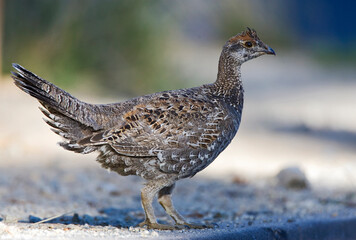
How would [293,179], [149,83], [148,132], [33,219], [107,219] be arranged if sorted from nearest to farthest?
[148,132]
[33,219]
[107,219]
[293,179]
[149,83]

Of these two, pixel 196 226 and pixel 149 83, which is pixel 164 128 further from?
pixel 149 83

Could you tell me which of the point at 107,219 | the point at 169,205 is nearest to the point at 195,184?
the point at 107,219

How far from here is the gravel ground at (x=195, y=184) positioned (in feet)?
20.4

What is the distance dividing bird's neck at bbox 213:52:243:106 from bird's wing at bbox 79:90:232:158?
1.43 ft

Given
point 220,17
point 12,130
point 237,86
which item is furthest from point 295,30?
point 237,86

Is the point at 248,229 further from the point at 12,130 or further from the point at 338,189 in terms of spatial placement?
the point at 12,130

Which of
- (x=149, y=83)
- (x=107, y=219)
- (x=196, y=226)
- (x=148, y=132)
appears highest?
(x=149, y=83)

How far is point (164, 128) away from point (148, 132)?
0.15 m

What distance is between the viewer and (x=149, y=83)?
1653 cm

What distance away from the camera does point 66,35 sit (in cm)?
1523

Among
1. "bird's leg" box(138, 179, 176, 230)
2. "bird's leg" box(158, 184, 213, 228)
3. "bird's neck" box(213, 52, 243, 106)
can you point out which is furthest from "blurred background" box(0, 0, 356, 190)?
"bird's leg" box(138, 179, 176, 230)

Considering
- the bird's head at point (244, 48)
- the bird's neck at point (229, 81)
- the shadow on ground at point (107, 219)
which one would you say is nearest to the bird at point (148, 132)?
the bird's neck at point (229, 81)

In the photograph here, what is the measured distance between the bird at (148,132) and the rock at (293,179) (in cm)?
274

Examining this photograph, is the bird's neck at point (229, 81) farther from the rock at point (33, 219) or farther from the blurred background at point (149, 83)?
the blurred background at point (149, 83)
